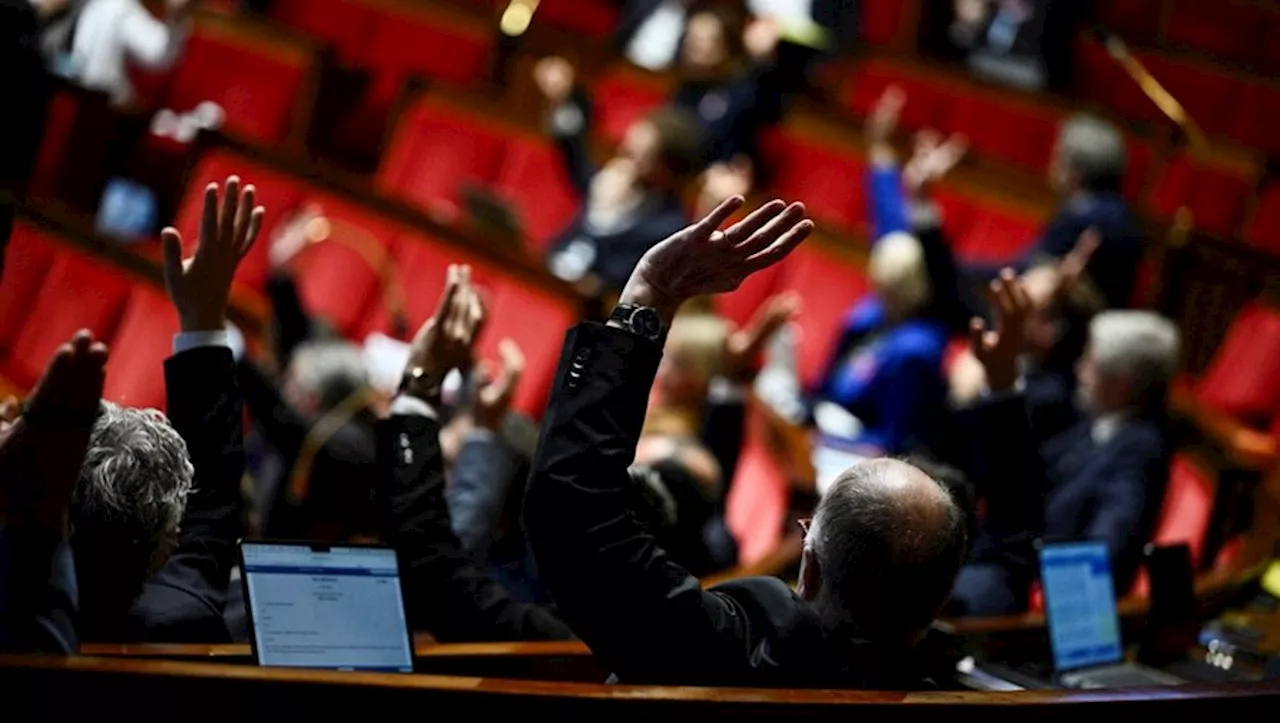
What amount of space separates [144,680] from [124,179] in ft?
4.59

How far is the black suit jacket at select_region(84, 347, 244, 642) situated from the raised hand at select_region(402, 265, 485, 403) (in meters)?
0.08

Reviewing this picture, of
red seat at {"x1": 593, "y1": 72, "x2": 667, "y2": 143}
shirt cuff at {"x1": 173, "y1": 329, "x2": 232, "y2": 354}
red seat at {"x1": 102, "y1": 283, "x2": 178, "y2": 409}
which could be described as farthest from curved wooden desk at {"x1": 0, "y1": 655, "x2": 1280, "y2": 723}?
red seat at {"x1": 593, "y1": 72, "x2": 667, "y2": 143}

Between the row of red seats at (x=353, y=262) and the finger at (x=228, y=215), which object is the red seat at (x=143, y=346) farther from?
the finger at (x=228, y=215)

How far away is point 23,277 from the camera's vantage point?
1407 mm

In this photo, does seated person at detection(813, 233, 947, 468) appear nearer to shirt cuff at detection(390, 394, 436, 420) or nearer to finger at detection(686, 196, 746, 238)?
shirt cuff at detection(390, 394, 436, 420)

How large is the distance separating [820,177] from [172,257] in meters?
1.36

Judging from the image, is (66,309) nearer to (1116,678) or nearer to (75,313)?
(75,313)

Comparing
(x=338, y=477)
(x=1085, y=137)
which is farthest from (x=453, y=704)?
(x=1085, y=137)

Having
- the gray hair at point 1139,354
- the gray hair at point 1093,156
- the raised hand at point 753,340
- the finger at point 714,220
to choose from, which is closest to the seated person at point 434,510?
the finger at point 714,220

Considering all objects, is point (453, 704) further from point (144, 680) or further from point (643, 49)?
point (643, 49)

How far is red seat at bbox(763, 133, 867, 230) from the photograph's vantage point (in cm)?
192

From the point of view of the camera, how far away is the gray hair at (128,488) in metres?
0.57

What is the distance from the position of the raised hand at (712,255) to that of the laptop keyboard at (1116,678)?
390mm

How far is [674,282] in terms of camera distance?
573mm
